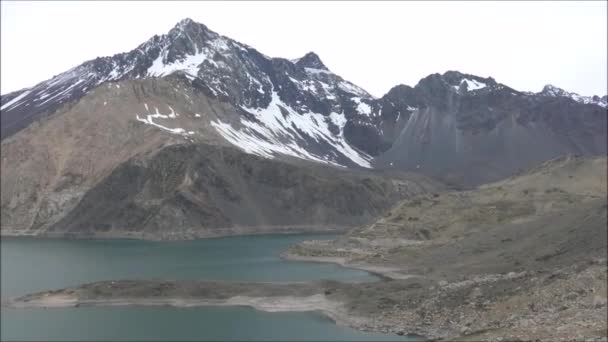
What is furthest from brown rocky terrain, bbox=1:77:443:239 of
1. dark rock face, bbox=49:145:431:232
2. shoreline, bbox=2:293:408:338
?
shoreline, bbox=2:293:408:338

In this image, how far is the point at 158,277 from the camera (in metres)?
84.4

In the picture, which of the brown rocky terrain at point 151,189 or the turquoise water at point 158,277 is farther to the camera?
the brown rocky terrain at point 151,189

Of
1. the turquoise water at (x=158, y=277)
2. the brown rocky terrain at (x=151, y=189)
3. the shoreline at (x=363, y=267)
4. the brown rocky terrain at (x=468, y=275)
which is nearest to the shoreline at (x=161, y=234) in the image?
the brown rocky terrain at (x=151, y=189)

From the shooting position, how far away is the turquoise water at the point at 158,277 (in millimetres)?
52438

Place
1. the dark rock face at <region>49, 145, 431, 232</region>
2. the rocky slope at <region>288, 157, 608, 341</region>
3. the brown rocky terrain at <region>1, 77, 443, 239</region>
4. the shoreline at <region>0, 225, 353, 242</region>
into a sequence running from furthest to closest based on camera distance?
the brown rocky terrain at <region>1, 77, 443, 239</region>
the dark rock face at <region>49, 145, 431, 232</region>
the shoreline at <region>0, 225, 353, 242</region>
the rocky slope at <region>288, 157, 608, 341</region>

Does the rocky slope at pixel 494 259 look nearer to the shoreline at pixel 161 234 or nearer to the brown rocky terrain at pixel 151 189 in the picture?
the shoreline at pixel 161 234

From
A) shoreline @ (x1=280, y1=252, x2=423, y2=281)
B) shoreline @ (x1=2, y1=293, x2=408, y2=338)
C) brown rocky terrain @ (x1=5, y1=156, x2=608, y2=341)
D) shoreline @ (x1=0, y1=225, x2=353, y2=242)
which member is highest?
brown rocky terrain @ (x1=5, y1=156, x2=608, y2=341)

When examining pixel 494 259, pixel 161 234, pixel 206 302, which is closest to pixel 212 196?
pixel 161 234

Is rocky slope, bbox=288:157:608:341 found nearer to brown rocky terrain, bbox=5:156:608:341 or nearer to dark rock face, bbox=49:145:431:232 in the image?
brown rocky terrain, bbox=5:156:608:341

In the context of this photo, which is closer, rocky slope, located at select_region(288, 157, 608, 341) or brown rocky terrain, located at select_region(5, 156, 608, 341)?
rocky slope, located at select_region(288, 157, 608, 341)

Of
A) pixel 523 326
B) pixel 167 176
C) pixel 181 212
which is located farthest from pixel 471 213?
pixel 167 176

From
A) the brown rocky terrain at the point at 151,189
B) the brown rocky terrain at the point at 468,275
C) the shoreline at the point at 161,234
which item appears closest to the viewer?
the brown rocky terrain at the point at 468,275

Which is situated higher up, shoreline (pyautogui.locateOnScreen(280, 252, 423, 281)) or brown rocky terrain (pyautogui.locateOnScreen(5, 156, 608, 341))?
brown rocky terrain (pyautogui.locateOnScreen(5, 156, 608, 341))

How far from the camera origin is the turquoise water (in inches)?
2064
